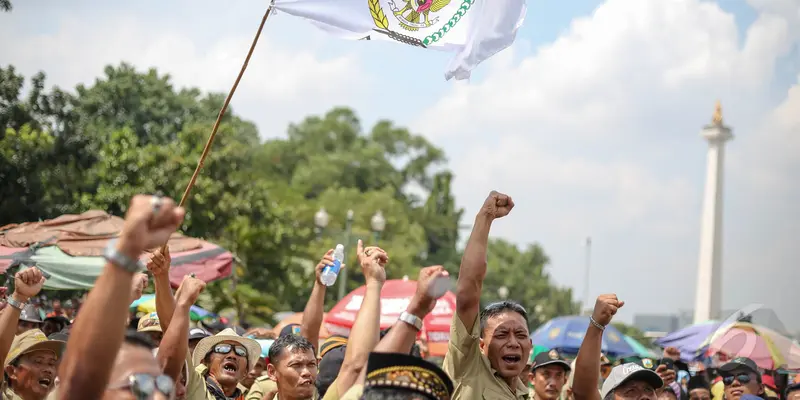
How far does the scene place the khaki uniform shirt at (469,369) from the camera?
470 centimetres

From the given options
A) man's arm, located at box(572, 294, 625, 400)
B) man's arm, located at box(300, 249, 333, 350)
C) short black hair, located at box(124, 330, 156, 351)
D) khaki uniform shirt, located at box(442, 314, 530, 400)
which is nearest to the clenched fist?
man's arm, located at box(572, 294, 625, 400)

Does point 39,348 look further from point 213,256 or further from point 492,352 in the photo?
point 213,256

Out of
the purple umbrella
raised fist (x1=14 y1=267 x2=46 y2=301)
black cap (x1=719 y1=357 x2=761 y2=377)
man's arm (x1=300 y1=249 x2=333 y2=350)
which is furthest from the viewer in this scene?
the purple umbrella

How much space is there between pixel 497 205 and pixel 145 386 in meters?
2.55

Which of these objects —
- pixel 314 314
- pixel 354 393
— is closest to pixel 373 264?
pixel 354 393

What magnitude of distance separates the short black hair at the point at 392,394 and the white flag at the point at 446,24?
453 cm

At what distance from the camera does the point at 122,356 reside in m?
2.97

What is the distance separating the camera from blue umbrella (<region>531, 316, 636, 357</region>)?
62.6 feet

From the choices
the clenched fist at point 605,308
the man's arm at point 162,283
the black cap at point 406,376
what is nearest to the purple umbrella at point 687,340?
→ the clenched fist at point 605,308

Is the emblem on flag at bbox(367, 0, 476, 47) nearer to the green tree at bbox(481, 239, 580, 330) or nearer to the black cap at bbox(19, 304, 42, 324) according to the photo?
the black cap at bbox(19, 304, 42, 324)

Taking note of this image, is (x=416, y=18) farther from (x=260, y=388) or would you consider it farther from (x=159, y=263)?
(x=159, y=263)

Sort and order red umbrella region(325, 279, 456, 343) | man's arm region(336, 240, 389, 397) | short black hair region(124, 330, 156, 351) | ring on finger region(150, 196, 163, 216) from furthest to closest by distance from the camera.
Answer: red umbrella region(325, 279, 456, 343)
man's arm region(336, 240, 389, 397)
short black hair region(124, 330, 156, 351)
ring on finger region(150, 196, 163, 216)

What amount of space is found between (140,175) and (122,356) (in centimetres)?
2883

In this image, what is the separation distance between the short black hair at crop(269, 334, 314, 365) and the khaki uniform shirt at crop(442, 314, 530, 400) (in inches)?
49.0
